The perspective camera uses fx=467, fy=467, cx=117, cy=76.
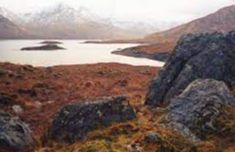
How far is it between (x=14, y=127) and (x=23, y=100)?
16.5 meters

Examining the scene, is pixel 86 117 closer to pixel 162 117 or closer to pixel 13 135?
pixel 13 135

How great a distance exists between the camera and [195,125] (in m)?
22.6

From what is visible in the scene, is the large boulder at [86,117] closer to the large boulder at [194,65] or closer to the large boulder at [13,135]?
the large boulder at [13,135]

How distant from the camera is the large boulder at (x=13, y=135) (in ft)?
76.3

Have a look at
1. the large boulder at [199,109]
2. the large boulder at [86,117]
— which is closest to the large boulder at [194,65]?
the large boulder at [199,109]

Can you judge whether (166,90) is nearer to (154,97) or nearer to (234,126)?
(154,97)

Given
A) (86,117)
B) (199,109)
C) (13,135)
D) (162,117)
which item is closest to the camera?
(199,109)

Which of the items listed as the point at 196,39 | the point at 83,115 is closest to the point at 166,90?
the point at 196,39

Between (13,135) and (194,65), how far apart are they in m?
13.5

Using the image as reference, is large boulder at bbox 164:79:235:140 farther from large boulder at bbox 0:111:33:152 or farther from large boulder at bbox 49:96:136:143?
large boulder at bbox 0:111:33:152

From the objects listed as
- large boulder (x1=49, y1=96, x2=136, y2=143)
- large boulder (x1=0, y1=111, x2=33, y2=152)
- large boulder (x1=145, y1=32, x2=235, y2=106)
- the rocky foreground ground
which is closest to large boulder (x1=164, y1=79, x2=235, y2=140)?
the rocky foreground ground

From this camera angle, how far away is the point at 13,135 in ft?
78.1

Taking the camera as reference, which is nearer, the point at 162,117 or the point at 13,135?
the point at 13,135

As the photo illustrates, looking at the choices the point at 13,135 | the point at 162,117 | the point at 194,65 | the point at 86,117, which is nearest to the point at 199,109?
the point at 162,117
